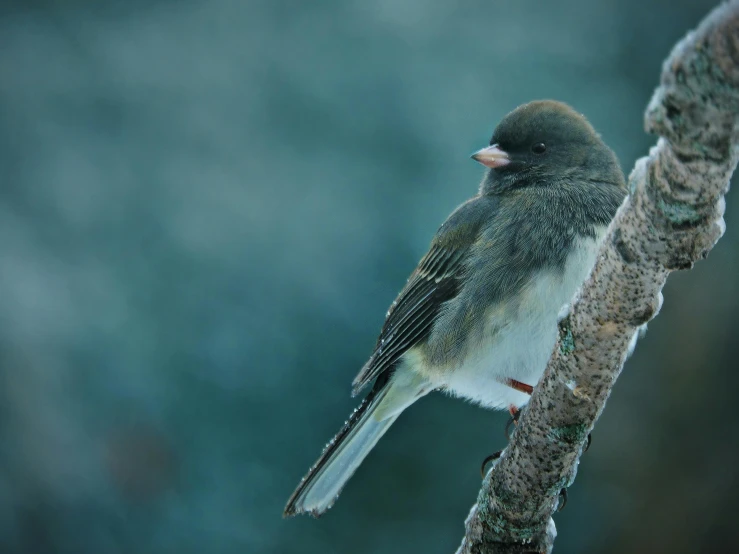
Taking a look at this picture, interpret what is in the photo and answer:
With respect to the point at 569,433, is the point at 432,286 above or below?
above

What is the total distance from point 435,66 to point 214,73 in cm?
93

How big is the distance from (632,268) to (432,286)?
1.12 m

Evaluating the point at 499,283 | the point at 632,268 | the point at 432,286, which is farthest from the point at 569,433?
the point at 432,286

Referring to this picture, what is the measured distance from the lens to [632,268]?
3.76ft

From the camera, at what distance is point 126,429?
9.62ft

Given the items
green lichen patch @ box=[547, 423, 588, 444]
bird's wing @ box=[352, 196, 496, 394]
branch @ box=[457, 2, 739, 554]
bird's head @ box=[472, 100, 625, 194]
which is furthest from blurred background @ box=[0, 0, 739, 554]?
green lichen patch @ box=[547, 423, 588, 444]

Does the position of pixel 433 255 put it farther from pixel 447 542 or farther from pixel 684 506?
pixel 684 506

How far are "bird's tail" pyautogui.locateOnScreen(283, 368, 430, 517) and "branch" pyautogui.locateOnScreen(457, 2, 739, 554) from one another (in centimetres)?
46

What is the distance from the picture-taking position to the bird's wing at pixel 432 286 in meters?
2.18

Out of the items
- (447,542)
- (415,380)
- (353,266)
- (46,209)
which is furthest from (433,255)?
(46,209)

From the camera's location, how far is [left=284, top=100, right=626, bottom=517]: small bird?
1.95 meters

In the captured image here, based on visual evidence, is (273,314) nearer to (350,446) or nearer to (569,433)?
(350,446)

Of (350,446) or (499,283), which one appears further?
(350,446)

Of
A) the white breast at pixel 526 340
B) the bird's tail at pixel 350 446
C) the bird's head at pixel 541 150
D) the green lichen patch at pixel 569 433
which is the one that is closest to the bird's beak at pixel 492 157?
the bird's head at pixel 541 150
